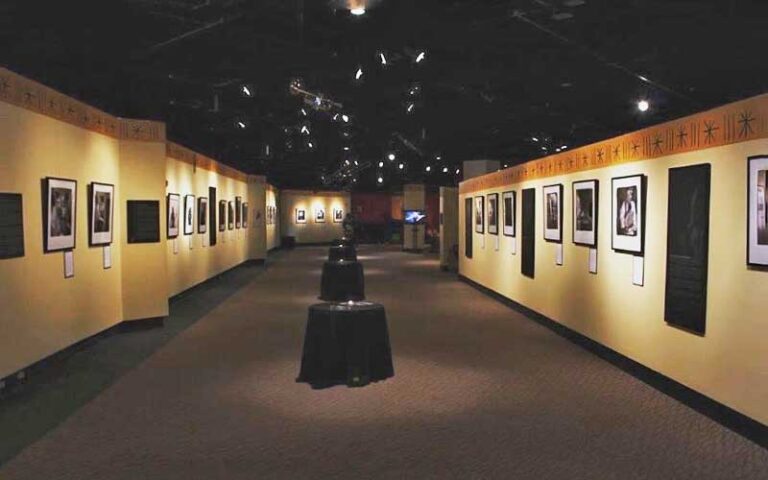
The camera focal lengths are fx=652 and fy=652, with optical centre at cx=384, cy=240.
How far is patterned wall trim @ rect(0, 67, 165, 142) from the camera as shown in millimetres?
7051

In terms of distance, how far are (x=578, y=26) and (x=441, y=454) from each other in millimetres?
7988

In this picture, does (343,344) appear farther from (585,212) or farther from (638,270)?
(585,212)

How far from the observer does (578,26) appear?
1060 cm

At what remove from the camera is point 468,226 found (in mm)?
18359

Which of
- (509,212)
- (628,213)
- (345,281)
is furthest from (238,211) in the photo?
(628,213)

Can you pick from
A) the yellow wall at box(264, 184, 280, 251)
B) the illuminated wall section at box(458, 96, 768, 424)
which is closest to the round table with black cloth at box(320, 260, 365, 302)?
the illuminated wall section at box(458, 96, 768, 424)

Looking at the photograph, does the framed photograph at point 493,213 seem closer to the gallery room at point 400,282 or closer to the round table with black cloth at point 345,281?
the gallery room at point 400,282

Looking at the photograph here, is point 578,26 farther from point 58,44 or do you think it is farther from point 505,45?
point 58,44

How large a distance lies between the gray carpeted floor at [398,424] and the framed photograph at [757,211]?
5.15 feet

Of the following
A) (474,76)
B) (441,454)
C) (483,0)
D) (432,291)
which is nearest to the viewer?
(441,454)

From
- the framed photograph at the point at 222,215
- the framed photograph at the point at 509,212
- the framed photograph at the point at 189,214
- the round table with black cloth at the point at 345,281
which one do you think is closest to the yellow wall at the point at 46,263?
the framed photograph at the point at 189,214

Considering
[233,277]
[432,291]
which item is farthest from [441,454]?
[233,277]

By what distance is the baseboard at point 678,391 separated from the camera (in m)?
5.50

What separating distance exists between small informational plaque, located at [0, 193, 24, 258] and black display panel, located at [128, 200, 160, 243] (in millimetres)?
3537
